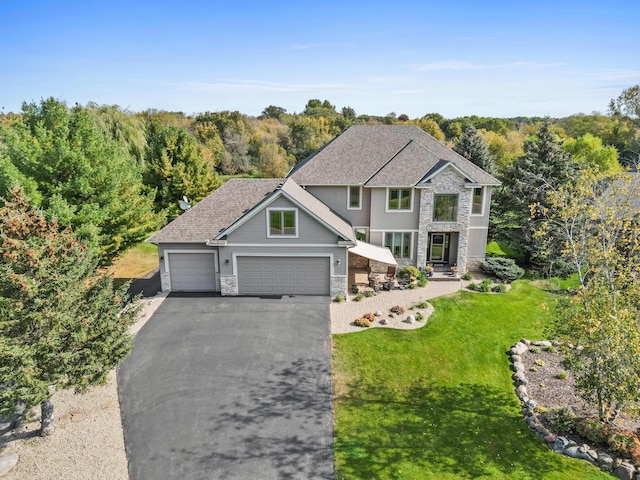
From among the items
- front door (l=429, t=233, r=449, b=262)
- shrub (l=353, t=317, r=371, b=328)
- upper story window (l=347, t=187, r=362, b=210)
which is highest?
upper story window (l=347, t=187, r=362, b=210)

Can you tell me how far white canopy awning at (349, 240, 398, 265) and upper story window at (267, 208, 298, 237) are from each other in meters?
4.46

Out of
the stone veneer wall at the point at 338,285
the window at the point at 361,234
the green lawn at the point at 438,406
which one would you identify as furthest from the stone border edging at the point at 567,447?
the window at the point at 361,234

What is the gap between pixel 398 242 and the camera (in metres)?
31.7

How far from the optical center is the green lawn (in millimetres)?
13672

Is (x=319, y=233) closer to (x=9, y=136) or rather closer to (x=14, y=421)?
(x=14, y=421)

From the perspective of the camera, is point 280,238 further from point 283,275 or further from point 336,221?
point 336,221

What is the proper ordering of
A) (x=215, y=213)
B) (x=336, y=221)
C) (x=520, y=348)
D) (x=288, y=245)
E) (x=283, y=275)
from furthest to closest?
(x=215, y=213) → (x=336, y=221) → (x=283, y=275) → (x=288, y=245) → (x=520, y=348)

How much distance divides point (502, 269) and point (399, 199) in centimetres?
956

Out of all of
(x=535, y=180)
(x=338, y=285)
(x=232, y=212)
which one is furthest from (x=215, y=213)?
(x=535, y=180)

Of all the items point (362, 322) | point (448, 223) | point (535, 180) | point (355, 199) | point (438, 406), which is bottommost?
point (438, 406)

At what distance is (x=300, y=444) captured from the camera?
14.5 meters

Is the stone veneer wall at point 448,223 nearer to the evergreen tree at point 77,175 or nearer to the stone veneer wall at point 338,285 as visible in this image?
the stone veneer wall at point 338,285

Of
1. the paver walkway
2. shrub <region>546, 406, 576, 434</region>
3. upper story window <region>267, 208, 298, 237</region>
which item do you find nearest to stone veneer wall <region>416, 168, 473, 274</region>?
the paver walkway

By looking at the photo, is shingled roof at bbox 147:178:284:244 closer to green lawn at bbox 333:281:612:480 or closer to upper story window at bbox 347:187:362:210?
upper story window at bbox 347:187:362:210
